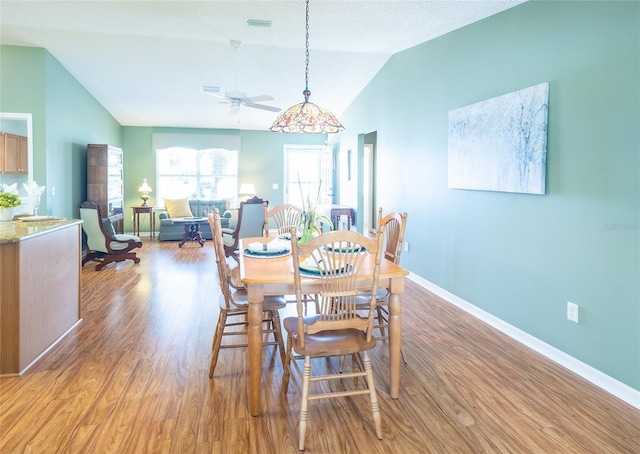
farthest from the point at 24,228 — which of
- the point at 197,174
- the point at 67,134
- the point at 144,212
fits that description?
the point at 197,174

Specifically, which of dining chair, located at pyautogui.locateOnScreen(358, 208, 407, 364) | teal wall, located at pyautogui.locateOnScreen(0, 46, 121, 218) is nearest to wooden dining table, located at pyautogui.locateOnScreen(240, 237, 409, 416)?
dining chair, located at pyautogui.locateOnScreen(358, 208, 407, 364)

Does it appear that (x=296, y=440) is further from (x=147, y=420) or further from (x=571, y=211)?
(x=571, y=211)

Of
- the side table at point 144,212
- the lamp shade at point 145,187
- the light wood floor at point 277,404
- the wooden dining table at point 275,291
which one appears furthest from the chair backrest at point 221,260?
the lamp shade at point 145,187

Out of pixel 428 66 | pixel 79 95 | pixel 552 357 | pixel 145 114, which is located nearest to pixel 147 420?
pixel 552 357

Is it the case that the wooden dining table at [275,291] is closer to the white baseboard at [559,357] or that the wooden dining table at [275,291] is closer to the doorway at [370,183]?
the white baseboard at [559,357]

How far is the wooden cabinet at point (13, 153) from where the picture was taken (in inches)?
245

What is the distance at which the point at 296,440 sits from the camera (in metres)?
1.95

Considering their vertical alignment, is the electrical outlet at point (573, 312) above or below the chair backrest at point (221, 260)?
below

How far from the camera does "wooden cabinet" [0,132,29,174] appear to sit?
20.5ft

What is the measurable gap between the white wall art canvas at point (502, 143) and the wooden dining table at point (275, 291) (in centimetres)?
143

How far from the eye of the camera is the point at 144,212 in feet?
27.5

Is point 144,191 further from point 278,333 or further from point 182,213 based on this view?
point 278,333

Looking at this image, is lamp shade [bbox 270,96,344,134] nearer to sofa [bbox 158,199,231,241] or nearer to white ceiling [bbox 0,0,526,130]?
white ceiling [bbox 0,0,526,130]

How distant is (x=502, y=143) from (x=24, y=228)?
11.8 feet
